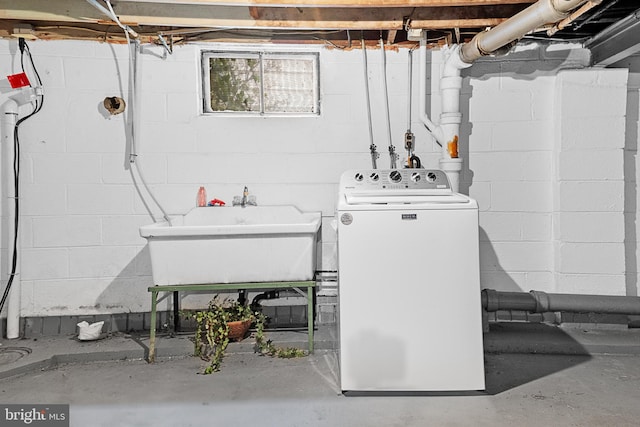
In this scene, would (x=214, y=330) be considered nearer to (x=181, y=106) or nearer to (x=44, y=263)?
(x=44, y=263)

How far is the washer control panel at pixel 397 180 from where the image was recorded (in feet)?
7.86

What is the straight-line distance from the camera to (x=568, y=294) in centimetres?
283

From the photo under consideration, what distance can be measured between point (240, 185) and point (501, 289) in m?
1.86

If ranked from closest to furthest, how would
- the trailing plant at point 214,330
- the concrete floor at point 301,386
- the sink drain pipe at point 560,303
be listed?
the concrete floor at point 301,386 < the trailing plant at point 214,330 < the sink drain pipe at point 560,303

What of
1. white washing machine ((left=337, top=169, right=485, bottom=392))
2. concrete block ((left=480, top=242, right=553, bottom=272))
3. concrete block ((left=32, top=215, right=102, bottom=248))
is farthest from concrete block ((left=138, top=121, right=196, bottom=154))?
concrete block ((left=480, top=242, right=553, bottom=272))

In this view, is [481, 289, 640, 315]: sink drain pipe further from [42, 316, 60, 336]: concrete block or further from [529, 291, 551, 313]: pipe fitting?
[42, 316, 60, 336]: concrete block

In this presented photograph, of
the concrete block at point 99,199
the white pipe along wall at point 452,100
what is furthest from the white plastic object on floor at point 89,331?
the white pipe along wall at point 452,100

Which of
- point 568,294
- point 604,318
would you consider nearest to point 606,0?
point 568,294

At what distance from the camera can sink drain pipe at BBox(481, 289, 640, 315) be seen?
2.69 metres

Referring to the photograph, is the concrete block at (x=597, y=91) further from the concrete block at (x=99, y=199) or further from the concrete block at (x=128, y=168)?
the concrete block at (x=99, y=199)

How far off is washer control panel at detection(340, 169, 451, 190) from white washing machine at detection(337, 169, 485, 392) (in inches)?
16.6

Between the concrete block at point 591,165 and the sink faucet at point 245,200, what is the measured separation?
197 cm

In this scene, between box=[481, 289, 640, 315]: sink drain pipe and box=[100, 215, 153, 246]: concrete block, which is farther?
box=[100, 215, 153, 246]: concrete block

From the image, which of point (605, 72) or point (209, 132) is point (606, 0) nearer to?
point (605, 72)
